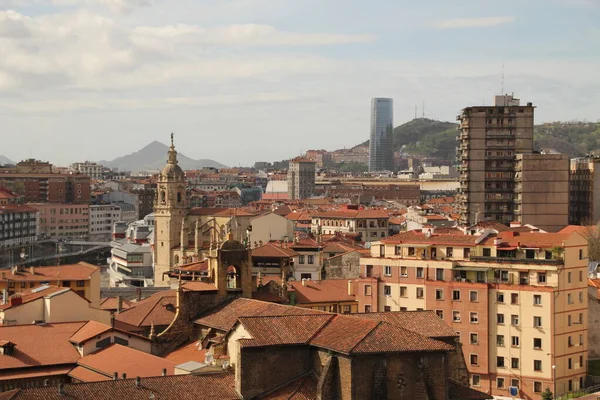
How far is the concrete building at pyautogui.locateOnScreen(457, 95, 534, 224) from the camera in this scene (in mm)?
113000

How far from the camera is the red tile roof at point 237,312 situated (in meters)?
44.8

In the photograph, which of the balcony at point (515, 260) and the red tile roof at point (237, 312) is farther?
the balcony at point (515, 260)

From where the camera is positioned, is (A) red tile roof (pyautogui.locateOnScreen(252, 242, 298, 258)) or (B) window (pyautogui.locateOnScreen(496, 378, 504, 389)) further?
(A) red tile roof (pyautogui.locateOnScreen(252, 242, 298, 258))

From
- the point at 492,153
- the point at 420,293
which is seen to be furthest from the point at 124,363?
the point at 492,153

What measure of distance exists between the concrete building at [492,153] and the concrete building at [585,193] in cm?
1412

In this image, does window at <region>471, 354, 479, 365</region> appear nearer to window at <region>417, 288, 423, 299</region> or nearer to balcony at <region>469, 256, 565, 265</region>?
window at <region>417, 288, 423, 299</region>

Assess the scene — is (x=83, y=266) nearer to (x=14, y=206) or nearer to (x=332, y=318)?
(x=332, y=318)

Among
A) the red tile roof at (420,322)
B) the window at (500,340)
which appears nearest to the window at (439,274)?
the window at (500,340)

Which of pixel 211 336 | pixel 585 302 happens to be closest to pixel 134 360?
pixel 211 336

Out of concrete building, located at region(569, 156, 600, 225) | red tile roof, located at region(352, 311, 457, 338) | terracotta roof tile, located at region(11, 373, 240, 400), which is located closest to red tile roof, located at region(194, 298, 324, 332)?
red tile roof, located at region(352, 311, 457, 338)

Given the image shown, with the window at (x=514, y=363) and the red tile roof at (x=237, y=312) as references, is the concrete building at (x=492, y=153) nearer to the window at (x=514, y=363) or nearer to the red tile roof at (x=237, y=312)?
the window at (x=514, y=363)

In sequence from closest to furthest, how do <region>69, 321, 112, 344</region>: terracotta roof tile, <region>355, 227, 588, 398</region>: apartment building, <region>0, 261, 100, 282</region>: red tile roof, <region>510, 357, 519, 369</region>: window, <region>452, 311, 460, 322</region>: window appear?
<region>69, 321, 112, 344</region>: terracotta roof tile < <region>355, 227, 588, 398</region>: apartment building < <region>510, 357, 519, 369</region>: window < <region>452, 311, 460, 322</region>: window < <region>0, 261, 100, 282</region>: red tile roof

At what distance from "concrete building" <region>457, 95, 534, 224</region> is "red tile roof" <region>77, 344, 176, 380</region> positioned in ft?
237

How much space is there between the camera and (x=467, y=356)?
2391 inches
